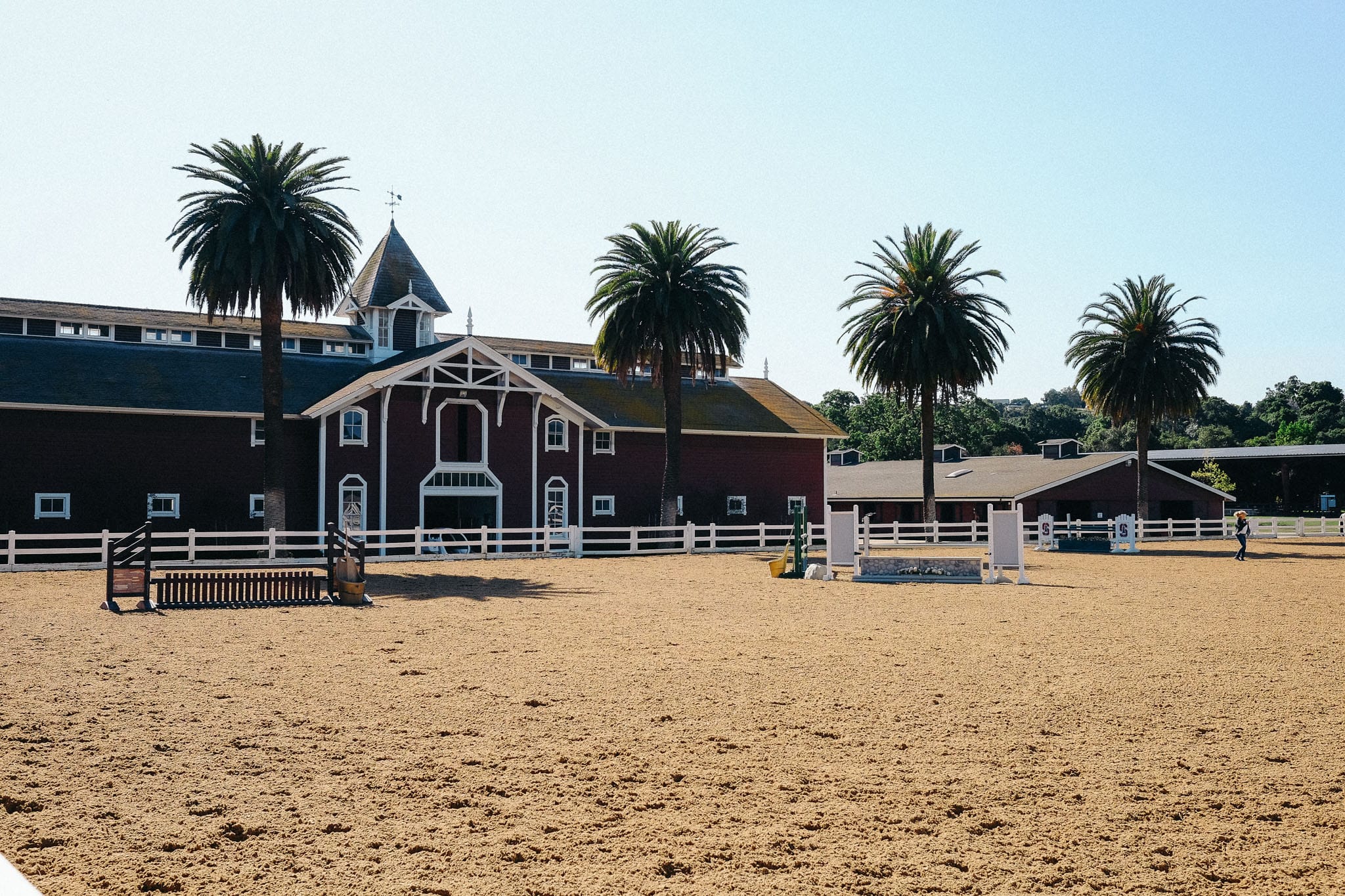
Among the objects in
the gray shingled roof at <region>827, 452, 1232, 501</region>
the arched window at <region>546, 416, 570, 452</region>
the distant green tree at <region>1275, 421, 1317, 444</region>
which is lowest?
the gray shingled roof at <region>827, 452, 1232, 501</region>

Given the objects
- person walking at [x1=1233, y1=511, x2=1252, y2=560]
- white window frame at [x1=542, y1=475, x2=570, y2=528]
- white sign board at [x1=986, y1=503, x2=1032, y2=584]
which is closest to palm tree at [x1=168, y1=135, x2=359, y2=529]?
white window frame at [x1=542, y1=475, x2=570, y2=528]

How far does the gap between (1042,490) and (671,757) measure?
170 ft

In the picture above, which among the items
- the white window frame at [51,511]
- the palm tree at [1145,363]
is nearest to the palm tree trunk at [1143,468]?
the palm tree at [1145,363]

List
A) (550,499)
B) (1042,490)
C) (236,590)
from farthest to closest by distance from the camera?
1. (1042,490)
2. (550,499)
3. (236,590)

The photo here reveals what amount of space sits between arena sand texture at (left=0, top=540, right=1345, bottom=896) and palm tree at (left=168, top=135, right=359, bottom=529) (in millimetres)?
17941

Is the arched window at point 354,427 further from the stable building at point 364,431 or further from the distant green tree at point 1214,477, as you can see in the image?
the distant green tree at point 1214,477

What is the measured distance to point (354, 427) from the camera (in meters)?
41.5

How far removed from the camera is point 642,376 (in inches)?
2181

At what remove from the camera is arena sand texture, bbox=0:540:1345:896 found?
7.52 m

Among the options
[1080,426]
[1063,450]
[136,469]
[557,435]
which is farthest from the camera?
[1080,426]

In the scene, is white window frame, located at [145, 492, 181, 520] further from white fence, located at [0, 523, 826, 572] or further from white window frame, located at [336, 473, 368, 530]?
white window frame, located at [336, 473, 368, 530]

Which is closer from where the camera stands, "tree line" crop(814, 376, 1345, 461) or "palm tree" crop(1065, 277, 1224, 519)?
"palm tree" crop(1065, 277, 1224, 519)

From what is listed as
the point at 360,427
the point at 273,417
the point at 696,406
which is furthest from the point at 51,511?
the point at 696,406

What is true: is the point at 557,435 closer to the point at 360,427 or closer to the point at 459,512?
the point at 459,512
